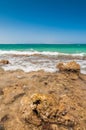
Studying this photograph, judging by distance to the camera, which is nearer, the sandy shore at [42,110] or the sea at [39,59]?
the sandy shore at [42,110]

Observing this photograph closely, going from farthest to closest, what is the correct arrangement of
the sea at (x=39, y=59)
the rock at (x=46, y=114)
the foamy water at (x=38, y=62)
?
1. the sea at (x=39, y=59)
2. the foamy water at (x=38, y=62)
3. the rock at (x=46, y=114)

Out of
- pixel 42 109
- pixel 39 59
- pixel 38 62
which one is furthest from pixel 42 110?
pixel 39 59

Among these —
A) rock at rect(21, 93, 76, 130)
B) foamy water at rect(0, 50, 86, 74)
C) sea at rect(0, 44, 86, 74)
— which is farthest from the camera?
sea at rect(0, 44, 86, 74)

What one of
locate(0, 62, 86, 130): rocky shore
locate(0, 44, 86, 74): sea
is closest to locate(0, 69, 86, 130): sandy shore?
locate(0, 62, 86, 130): rocky shore

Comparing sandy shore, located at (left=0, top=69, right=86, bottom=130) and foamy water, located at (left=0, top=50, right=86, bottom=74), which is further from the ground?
sandy shore, located at (left=0, top=69, right=86, bottom=130)

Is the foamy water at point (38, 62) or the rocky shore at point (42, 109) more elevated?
the rocky shore at point (42, 109)

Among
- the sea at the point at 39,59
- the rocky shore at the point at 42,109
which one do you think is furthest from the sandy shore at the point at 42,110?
the sea at the point at 39,59

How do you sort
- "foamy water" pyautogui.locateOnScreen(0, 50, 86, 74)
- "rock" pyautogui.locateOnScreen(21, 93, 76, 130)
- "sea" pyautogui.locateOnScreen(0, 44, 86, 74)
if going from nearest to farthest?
"rock" pyautogui.locateOnScreen(21, 93, 76, 130) < "foamy water" pyautogui.locateOnScreen(0, 50, 86, 74) < "sea" pyautogui.locateOnScreen(0, 44, 86, 74)

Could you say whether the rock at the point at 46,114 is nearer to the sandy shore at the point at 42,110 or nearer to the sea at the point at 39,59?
the sandy shore at the point at 42,110

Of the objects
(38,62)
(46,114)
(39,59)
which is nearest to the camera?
Answer: (46,114)

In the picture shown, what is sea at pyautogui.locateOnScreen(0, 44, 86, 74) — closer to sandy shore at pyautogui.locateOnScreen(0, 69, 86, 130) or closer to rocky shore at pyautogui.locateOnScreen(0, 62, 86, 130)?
rocky shore at pyautogui.locateOnScreen(0, 62, 86, 130)

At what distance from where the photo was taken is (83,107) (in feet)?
12.9

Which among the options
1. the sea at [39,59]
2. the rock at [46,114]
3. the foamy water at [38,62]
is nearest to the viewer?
the rock at [46,114]

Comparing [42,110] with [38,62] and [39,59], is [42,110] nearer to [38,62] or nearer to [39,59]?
[38,62]
